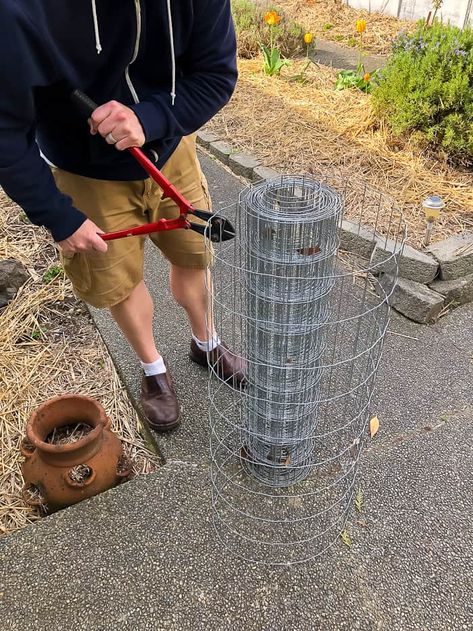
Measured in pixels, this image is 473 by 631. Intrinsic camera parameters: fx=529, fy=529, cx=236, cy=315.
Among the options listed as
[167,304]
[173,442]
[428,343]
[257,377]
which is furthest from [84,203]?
[428,343]

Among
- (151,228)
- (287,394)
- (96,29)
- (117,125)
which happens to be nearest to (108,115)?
(117,125)

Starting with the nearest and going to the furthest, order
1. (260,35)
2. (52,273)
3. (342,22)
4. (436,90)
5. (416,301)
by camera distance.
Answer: (416,301) < (52,273) < (436,90) < (260,35) < (342,22)

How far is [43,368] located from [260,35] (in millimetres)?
4723

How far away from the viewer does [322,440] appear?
201 cm

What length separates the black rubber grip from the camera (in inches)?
52.5

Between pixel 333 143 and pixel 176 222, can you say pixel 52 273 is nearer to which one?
pixel 176 222

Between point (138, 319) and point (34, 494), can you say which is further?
point (138, 319)

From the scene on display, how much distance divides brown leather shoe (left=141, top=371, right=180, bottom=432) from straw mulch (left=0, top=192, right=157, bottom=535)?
0.11 metres

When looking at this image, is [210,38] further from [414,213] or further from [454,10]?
[454,10]

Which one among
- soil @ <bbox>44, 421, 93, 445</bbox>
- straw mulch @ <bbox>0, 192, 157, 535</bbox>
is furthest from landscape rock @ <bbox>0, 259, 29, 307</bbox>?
soil @ <bbox>44, 421, 93, 445</bbox>

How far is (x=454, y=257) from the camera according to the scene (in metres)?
2.65

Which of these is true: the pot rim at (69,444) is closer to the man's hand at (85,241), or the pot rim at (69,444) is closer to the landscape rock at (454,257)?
the man's hand at (85,241)

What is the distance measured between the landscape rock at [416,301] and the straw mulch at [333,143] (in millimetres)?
311

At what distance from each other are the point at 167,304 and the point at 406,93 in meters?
2.08
